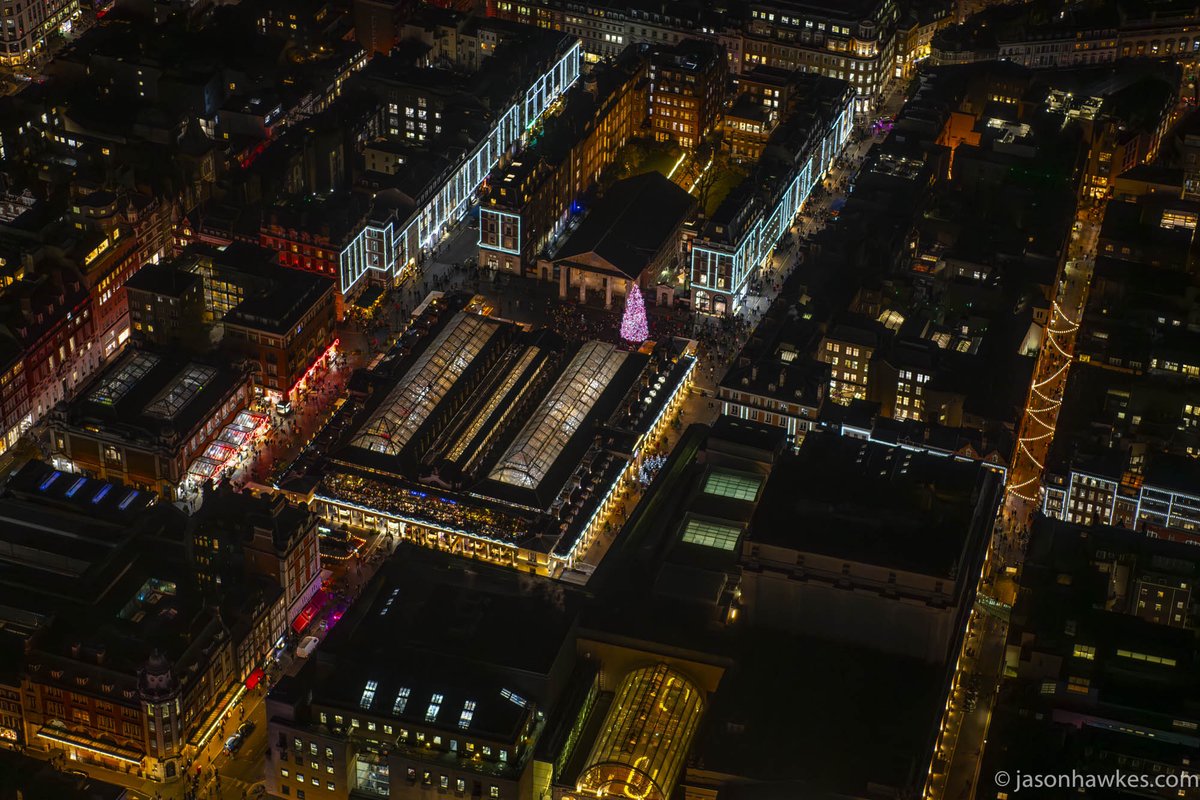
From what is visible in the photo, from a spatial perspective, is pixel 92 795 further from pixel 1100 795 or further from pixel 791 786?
pixel 1100 795

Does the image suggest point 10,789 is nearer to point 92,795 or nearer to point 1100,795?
point 92,795

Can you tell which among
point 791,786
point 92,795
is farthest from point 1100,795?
point 92,795

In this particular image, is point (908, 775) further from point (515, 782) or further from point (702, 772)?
point (515, 782)

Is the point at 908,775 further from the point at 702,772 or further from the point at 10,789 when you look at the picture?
the point at 10,789

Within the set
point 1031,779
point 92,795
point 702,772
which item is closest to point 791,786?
point 702,772

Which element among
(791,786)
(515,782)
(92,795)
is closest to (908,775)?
(791,786)
